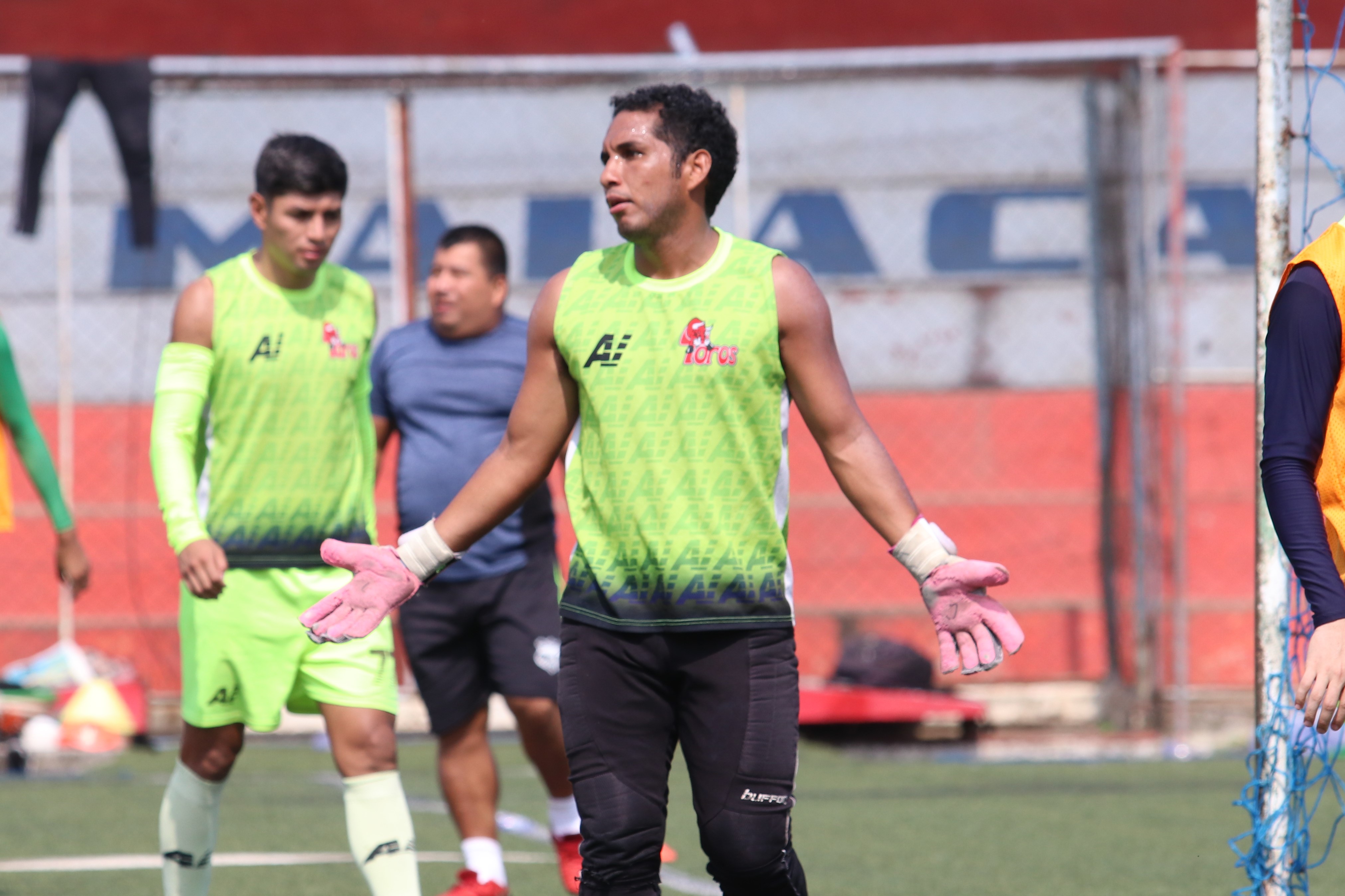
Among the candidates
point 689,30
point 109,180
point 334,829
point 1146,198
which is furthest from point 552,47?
point 334,829

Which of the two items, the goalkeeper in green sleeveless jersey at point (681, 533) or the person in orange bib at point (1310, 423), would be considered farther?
the goalkeeper in green sleeveless jersey at point (681, 533)

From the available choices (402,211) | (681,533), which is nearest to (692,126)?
(681,533)

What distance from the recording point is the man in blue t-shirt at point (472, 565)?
235 inches

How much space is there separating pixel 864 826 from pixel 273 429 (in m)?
3.50

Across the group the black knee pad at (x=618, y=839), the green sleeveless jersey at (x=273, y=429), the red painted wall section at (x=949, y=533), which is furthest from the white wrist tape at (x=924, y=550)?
the red painted wall section at (x=949, y=533)

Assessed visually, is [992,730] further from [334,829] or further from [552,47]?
[552,47]

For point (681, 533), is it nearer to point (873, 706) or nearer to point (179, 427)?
point (179, 427)

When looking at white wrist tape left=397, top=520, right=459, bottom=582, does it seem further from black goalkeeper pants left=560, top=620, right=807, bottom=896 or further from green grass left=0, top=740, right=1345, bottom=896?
green grass left=0, top=740, right=1345, bottom=896

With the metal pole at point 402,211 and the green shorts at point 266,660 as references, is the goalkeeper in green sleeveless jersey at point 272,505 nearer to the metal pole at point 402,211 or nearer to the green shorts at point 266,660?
the green shorts at point 266,660

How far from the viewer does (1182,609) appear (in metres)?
9.74

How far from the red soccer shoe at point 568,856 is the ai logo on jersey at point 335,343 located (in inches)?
77.6

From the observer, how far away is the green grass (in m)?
5.91

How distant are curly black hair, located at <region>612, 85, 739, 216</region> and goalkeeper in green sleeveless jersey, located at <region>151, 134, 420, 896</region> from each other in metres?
1.37

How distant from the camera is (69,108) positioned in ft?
33.1
